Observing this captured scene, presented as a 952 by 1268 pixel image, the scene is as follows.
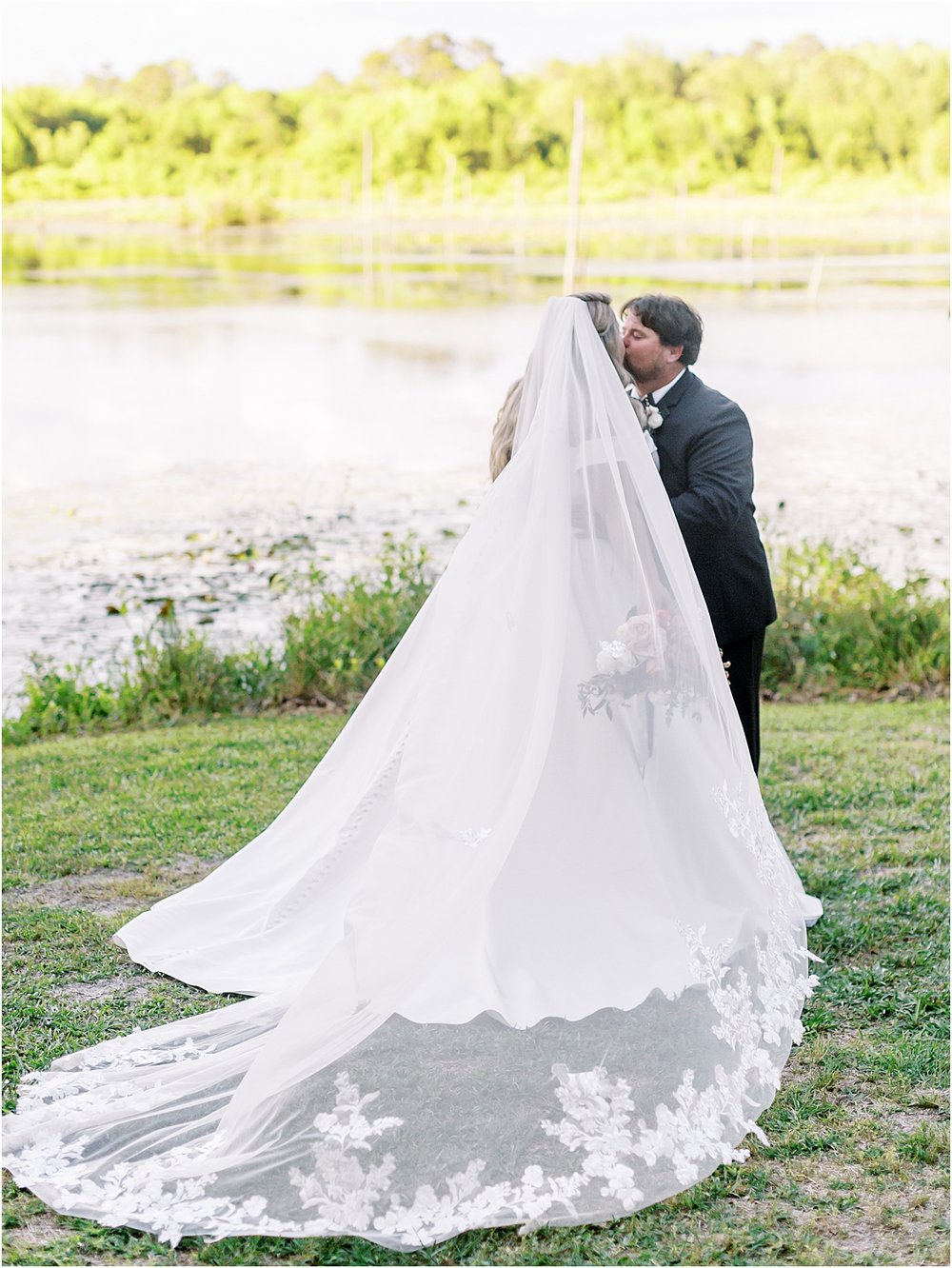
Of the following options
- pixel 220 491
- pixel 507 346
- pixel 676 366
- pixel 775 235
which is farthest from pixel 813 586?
pixel 775 235

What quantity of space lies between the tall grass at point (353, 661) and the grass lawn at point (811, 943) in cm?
39

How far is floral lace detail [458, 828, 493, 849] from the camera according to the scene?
3197 mm

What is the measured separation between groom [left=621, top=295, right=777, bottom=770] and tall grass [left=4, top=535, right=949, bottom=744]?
3.17 m

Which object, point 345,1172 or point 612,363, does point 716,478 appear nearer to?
point 612,363

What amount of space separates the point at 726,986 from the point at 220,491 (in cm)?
1227

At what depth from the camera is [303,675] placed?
7.23 metres

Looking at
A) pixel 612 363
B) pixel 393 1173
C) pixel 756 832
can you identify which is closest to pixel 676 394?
pixel 612 363

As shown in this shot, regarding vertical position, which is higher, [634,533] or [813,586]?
[634,533]

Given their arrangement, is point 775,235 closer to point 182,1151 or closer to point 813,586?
point 813,586

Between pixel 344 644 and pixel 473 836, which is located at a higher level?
pixel 473 836

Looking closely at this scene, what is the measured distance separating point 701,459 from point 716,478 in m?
0.08

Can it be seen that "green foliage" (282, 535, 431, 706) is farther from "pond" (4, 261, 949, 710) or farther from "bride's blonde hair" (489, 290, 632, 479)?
"bride's blonde hair" (489, 290, 632, 479)

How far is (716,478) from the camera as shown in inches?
155

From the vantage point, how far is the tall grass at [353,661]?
23.5 ft
